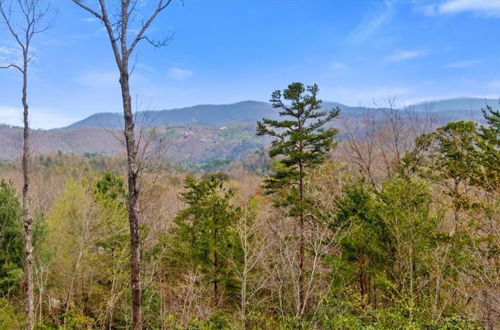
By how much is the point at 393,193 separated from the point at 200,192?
9506 millimetres

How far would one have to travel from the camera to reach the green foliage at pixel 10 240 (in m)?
16.7

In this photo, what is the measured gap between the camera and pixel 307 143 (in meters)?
16.4

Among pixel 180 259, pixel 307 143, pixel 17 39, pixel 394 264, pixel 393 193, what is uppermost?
pixel 17 39

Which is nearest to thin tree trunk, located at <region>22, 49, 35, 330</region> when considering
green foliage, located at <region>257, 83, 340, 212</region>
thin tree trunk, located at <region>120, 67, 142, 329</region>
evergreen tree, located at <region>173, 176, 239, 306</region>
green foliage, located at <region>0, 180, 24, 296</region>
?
green foliage, located at <region>0, 180, 24, 296</region>

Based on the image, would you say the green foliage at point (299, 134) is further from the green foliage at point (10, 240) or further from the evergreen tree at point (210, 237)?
the green foliage at point (10, 240)

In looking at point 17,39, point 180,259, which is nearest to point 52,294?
point 180,259

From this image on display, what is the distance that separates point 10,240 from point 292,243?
12802 mm

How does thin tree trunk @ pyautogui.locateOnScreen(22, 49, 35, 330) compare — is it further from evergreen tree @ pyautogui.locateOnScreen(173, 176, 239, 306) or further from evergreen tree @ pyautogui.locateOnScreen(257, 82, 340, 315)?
evergreen tree @ pyautogui.locateOnScreen(257, 82, 340, 315)

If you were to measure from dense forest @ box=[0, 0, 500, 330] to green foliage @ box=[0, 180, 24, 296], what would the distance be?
6 centimetres

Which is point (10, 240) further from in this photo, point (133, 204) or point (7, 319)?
point (133, 204)

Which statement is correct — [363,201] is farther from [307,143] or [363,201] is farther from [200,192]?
[200,192]

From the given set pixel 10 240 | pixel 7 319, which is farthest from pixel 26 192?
pixel 10 240

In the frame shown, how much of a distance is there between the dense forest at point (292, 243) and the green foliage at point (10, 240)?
0.06 m

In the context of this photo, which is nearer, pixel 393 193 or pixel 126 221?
pixel 393 193
